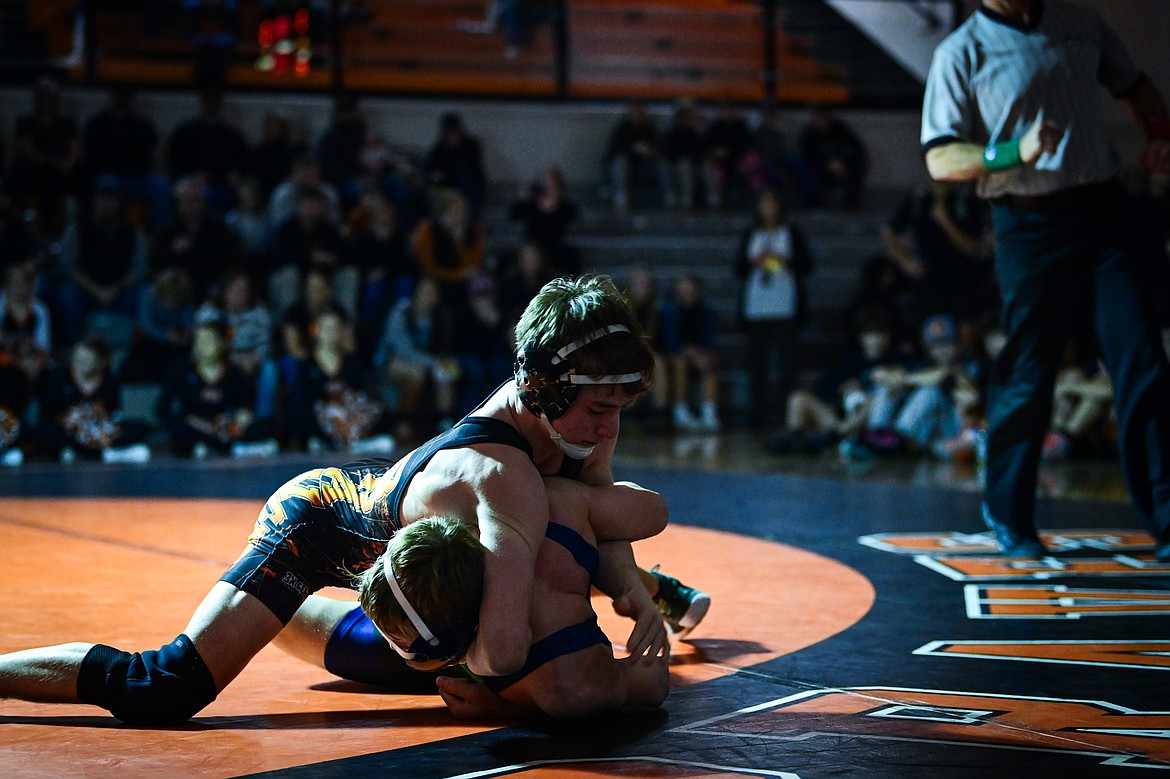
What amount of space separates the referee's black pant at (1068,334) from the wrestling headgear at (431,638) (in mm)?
2133

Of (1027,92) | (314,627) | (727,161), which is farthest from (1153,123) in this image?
(727,161)

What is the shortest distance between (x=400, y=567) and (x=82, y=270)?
733 centimetres

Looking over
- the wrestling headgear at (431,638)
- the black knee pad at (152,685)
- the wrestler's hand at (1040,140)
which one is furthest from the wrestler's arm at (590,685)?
the wrestler's hand at (1040,140)

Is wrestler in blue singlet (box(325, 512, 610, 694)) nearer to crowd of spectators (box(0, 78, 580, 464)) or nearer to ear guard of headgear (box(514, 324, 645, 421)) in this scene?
ear guard of headgear (box(514, 324, 645, 421))

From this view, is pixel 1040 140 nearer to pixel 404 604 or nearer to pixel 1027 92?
pixel 1027 92

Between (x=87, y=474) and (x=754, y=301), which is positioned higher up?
(x=754, y=301)

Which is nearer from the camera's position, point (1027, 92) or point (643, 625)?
point (643, 625)

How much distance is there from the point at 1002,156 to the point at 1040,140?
178 millimetres

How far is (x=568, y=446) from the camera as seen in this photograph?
2.42 metres

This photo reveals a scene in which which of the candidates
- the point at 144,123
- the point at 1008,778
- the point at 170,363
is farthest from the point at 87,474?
the point at 1008,778

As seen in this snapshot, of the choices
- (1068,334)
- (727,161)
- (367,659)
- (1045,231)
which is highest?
(727,161)

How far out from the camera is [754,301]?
32.7 feet

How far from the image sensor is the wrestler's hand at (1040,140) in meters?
3.51

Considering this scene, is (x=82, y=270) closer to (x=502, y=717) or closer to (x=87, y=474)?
(x=87, y=474)
